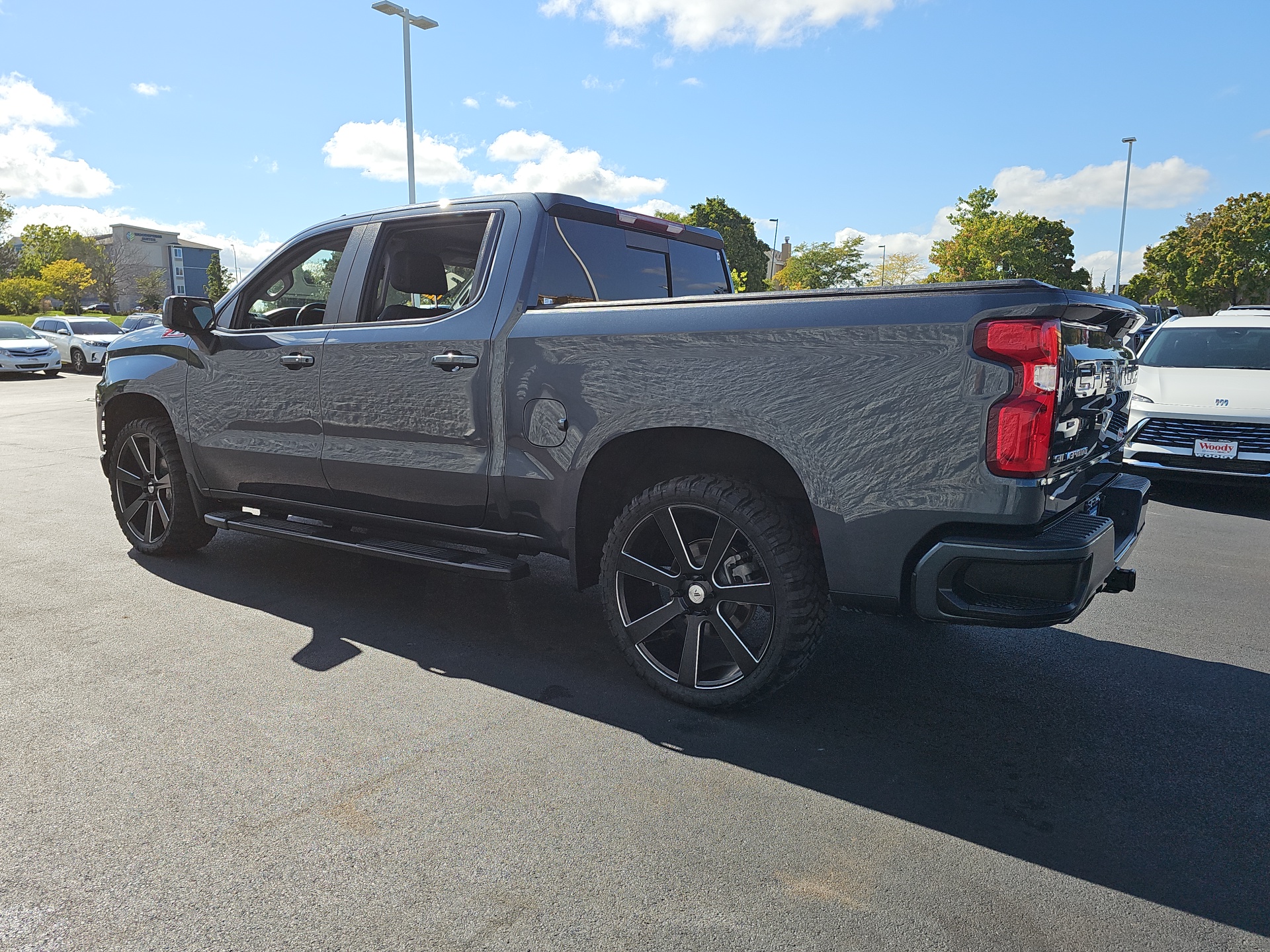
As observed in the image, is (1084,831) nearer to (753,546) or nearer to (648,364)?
(753,546)

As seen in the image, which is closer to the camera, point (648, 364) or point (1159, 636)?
point (648, 364)

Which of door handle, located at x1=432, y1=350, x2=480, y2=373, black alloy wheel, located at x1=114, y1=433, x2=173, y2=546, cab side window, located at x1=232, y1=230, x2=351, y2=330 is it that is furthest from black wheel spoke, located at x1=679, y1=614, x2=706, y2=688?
black alloy wheel, located at x1=114, y1=433, x2=173, y2=546

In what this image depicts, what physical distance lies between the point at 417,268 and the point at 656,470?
167cm

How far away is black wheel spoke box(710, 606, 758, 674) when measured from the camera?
3305mm

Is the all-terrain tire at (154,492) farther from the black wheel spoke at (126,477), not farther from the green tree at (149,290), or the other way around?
the green tree at (149,290)

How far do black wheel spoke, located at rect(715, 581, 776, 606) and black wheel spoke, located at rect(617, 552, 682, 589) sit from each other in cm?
20

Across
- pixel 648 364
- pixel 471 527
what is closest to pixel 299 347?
A: pixel 471 527

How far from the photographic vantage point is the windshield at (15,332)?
926 inches

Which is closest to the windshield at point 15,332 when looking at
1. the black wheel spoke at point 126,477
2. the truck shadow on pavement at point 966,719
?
the black wheel spoke at point 126,477

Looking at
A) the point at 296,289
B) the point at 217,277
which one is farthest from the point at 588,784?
the point at 217,277

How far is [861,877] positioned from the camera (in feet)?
7.82

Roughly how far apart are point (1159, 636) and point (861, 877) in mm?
2805

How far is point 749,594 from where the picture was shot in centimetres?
326

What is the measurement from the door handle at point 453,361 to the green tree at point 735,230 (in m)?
61.0
